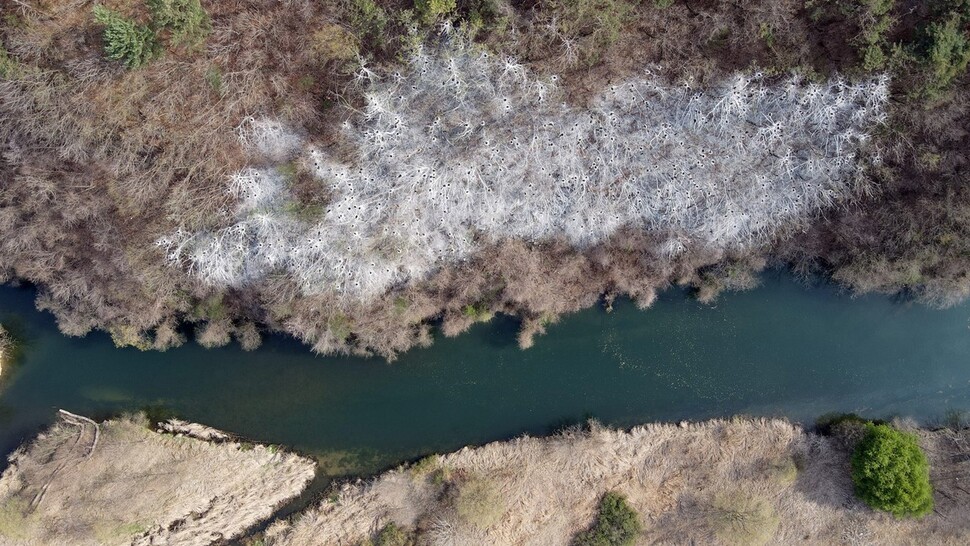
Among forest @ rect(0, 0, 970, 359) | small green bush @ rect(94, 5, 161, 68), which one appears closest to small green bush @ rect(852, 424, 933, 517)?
forest @ rect(0, 0, 970, 359)

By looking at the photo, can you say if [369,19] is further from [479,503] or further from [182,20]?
[479,503]

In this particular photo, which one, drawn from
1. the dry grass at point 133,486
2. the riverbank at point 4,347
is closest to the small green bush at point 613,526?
the dry grass at point 133,486

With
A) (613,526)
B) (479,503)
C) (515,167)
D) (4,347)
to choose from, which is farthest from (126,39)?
(613,526)

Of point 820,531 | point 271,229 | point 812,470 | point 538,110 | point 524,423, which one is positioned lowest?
point 820,531

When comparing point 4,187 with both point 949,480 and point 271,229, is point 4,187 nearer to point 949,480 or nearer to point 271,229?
point 271,229

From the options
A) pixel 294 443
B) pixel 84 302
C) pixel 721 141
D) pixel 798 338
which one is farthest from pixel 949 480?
pixel 84 302

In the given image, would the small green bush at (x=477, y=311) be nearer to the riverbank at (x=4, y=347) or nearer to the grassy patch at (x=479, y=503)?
the grassy patch at (x=479, y=503)
